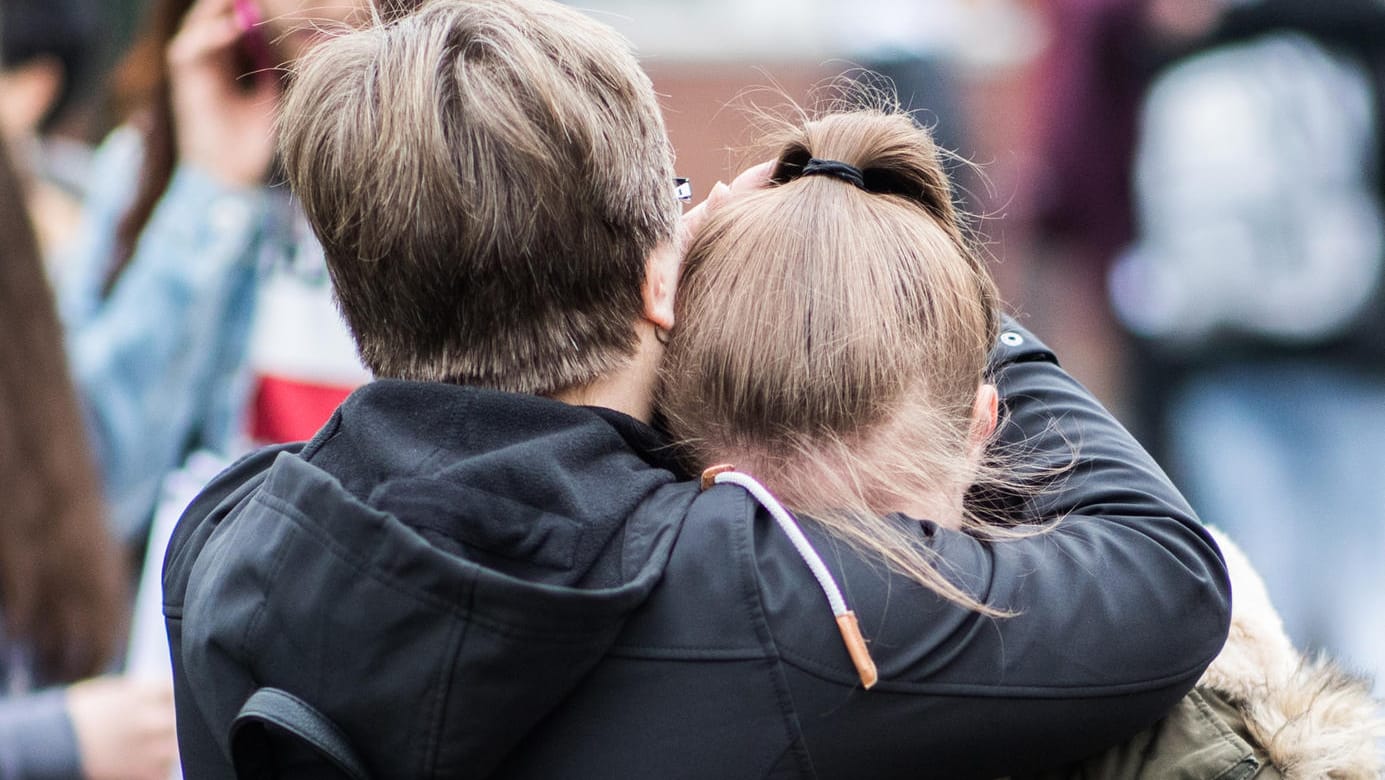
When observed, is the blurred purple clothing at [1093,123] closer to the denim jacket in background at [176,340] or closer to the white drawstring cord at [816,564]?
the denim jacket in background at [176,340]

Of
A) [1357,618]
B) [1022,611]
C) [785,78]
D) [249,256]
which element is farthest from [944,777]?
[785,78]

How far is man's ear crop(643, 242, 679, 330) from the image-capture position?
4.59 ft

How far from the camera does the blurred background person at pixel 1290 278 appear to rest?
4273mm

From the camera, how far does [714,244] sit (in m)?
1.47

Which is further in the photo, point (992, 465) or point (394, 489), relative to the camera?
point (992, 465)

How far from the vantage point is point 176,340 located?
9.63 ft

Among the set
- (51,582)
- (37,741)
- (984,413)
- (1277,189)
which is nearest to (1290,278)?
(1277,189)

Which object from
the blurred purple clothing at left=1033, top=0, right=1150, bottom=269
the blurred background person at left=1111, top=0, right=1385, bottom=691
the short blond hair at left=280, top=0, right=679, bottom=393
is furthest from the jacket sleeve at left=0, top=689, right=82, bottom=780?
the blurred purple clothing at left=1033, top=0, right=1150, bottom=269

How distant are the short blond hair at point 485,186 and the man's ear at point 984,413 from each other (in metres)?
0.36

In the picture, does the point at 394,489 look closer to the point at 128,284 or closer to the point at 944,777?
the point at 944,777

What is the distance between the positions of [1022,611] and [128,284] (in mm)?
2215

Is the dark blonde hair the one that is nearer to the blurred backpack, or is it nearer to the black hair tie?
the black hair tie

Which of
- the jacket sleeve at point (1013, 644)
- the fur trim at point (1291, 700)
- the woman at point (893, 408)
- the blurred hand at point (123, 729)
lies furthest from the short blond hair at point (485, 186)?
the blurred hand at point (123, 729)

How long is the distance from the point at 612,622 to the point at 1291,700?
718 mm
